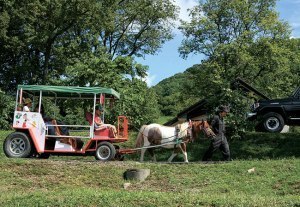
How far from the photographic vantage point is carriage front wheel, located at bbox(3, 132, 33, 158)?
14.1m

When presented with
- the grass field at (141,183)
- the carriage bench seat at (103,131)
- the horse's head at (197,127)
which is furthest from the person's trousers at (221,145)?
the carriage bench seat at (103,131)

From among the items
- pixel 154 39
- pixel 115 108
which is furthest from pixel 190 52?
pixel 115 108

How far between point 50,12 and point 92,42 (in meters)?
6.17

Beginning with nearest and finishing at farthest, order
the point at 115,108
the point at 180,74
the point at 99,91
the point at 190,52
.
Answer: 1. the point at 99,91
2. the point at 115,108
3. the point at 190,52
4. the point at 180,74

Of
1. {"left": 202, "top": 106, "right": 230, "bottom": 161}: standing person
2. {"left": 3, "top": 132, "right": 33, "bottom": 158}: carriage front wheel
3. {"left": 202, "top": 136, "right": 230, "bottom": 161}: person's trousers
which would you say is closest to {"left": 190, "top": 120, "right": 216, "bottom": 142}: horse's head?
{"left": 202, "top": 106, "right": 230, "bottom": 161}: standing person

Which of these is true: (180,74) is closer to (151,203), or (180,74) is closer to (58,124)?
(58,124)

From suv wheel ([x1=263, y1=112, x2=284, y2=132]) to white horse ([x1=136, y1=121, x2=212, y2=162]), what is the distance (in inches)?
220

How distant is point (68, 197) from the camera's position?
28.7ft

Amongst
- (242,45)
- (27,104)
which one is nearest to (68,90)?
(27,104)

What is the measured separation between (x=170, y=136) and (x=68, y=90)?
12.3ft

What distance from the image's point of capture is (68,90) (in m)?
14.4

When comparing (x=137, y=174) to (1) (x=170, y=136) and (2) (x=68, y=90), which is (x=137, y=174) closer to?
(1) (x=170, y=136)

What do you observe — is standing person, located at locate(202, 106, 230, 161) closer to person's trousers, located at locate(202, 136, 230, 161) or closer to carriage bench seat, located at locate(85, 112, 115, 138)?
person's trousers, located at locate(202, 136, 230, 161)

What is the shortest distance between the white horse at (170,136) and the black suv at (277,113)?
5.62 meters
